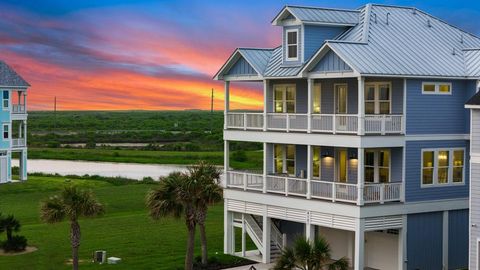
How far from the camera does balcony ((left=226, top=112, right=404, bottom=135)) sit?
3216 centimetres

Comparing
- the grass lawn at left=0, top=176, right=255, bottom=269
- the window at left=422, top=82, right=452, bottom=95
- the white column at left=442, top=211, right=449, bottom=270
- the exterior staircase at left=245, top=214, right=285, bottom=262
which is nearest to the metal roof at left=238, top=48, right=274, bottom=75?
the exterior staircase at left=245, top=214, right=285, bottom=262

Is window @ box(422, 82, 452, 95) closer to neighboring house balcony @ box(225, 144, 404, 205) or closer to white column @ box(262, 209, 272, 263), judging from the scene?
neighboring house balcony @ box(225, 144, 404, 205)

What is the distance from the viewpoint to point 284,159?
3875 cm

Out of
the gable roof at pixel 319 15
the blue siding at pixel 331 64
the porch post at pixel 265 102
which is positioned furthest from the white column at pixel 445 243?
the gable roof at pixel 319 15

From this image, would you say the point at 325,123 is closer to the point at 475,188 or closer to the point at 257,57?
the point at 257,57

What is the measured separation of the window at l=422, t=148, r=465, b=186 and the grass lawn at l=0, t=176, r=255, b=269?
9.57m

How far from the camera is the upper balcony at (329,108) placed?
32.3 metres

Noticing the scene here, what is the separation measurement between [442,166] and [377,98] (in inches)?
160

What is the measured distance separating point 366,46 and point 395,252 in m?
8.62

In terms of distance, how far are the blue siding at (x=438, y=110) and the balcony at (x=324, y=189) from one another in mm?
2685

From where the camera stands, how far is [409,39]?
117 ft

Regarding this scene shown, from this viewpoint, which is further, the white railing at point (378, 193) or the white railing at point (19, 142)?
the white railing at point (19, 142)

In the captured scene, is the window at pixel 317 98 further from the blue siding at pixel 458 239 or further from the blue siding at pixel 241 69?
the blue siding at pixel 458 239

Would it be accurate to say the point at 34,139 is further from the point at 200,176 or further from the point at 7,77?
the point at 200,176
